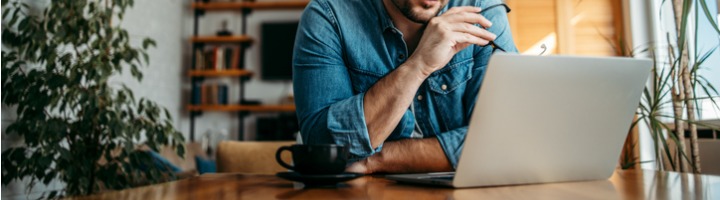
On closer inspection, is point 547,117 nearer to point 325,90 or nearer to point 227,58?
point 325,90

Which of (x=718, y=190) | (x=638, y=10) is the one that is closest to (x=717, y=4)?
(x=638, y=10)

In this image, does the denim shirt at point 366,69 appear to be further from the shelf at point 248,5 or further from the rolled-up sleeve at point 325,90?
the shelf at point 248,5

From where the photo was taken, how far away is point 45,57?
8.66 ft

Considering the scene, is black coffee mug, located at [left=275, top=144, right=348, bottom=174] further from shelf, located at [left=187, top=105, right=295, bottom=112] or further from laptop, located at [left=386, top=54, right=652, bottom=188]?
shelf, located at [left=187, top=105, right=295, bottom=112]

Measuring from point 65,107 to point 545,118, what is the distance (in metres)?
2.69

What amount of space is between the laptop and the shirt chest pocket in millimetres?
454

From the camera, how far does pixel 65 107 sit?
279cm

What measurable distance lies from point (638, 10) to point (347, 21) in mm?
3425

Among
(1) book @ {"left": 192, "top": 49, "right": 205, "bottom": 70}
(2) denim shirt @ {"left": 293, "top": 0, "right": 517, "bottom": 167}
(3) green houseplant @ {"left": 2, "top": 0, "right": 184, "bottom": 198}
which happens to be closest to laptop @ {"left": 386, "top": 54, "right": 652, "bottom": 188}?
(2) denim shirt @ {"left": 293, "top": 0, "right": 517, "bottom": 167}

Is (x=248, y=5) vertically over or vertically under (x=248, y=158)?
over

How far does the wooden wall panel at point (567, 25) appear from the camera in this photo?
170 inches

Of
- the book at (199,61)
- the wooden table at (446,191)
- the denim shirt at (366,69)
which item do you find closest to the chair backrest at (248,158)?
the denim shirt at (366,69)

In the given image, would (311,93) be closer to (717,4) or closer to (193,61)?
(717,4)

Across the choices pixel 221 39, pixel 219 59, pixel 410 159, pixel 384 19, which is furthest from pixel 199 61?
pixel 410 159
